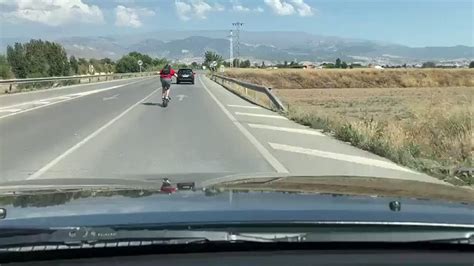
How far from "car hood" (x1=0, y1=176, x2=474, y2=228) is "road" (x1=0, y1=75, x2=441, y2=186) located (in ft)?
4.06

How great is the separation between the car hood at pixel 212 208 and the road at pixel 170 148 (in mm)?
1238

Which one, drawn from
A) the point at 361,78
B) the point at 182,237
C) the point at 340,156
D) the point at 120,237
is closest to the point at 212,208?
the point at 182,237

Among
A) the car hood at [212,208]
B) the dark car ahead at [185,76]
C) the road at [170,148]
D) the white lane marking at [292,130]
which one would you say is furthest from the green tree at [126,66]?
the car hood at [212,208]

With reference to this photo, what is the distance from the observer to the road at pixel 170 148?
433 inches

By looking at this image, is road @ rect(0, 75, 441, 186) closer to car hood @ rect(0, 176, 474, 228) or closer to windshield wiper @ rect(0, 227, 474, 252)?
car hood @ rect(0, 176, 474, 228)

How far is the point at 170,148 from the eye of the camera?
13.9 metres

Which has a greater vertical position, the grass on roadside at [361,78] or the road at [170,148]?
the road at [170,148]

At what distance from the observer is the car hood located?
329cm

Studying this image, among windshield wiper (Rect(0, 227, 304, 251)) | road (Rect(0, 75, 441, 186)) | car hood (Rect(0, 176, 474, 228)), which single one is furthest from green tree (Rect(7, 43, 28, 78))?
windshield wiper (Rect(0, 227, 304, 251))

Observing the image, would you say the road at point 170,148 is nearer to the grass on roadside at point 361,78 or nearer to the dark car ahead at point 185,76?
the dark car ahead at point 185,76

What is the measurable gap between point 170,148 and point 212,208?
1037cm

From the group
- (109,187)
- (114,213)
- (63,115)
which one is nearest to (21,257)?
(114,213)

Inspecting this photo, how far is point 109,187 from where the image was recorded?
16.0ft

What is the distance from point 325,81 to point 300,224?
115m
